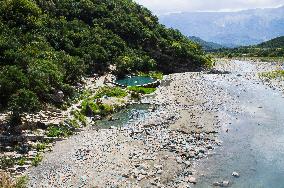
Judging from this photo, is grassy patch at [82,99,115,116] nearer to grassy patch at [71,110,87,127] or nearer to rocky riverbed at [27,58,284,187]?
grassy patch at [71,110,87,127]

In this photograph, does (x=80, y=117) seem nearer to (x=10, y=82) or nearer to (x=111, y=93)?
(x=10, y=82)

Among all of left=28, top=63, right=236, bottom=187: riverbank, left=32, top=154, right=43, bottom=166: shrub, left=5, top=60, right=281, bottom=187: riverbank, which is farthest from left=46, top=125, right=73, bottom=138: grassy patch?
left=32, top=154, right=43, bottom=166: shrub

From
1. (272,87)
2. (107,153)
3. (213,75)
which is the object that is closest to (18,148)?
(107,153)

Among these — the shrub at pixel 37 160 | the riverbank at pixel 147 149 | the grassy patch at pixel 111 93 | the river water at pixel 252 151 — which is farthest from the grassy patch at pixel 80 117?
the river water at pixel 252 151

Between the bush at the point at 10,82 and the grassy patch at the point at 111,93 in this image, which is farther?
the grassy patch at the point at 111,93

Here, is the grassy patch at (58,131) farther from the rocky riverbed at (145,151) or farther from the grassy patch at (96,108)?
the grassy patch at (96,108)

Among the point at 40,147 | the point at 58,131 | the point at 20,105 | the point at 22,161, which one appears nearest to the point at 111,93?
the point at 58,131

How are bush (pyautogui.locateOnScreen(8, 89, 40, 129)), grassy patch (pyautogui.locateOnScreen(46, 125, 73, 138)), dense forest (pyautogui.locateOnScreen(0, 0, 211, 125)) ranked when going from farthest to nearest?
dense forest (pyautogui.locateOnScreen(0, 0, 211, 125)) < grassy patch (pyautogui.locateOnScreen(46, 125, 73, 138)) < bush (pyautogui.locateOnScreen(8, 89, 40, 129))
